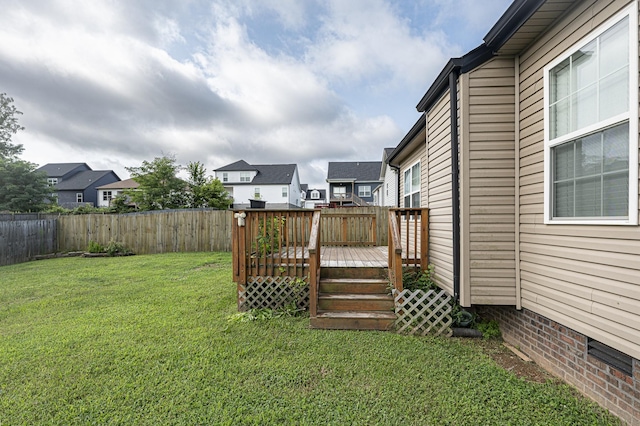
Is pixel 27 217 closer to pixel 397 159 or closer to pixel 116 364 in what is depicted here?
pixel 116 364

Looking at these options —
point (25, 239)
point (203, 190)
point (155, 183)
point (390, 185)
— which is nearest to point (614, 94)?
point (390, 185)

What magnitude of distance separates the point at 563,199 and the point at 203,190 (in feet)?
71.0

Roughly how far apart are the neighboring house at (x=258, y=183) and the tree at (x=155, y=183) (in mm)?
12594

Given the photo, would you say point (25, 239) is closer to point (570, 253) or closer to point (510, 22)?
point (510, 22)

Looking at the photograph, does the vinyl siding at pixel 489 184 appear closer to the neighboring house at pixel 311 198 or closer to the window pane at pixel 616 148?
the window pane at pixel 616 148

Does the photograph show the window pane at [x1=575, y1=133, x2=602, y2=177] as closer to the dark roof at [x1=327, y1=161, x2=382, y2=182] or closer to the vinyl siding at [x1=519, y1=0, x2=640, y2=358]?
the vinyl siding at [x1=519, y1=0, x2=640, y2=358]

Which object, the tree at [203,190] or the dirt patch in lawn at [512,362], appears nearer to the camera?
the dirt patch in lawn at [512,362]

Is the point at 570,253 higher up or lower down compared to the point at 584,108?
lower down

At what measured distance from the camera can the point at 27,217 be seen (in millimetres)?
10164

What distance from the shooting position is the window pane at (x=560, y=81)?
8.19 feet

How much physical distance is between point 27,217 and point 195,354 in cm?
1264

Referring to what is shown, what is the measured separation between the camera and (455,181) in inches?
134

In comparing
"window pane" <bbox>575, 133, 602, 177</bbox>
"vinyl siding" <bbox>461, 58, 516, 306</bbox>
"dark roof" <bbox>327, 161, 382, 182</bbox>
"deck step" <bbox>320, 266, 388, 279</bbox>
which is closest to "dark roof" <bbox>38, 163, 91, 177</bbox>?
"dark roof" <bbox>327, 161, 382, 182</bbox>

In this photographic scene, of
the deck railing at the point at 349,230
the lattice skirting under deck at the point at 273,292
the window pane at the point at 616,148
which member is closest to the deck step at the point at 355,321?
the lattice skirting under deck at the point at 273,292
